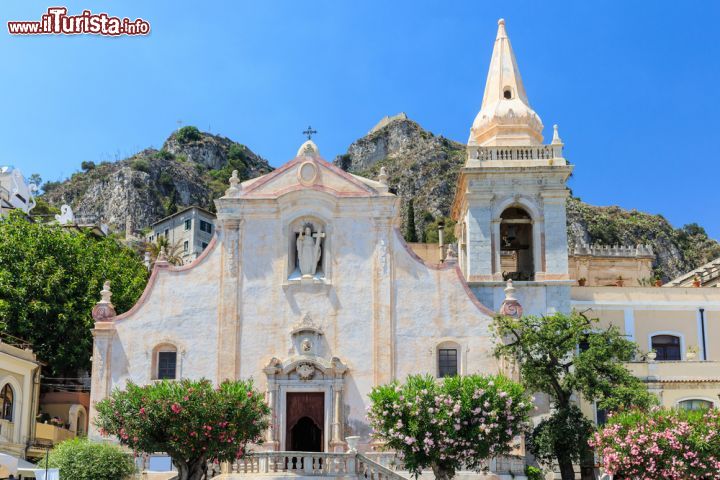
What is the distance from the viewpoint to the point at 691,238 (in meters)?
112

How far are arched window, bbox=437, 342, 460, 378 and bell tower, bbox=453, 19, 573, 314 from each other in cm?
361

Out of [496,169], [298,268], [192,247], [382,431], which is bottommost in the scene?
[382,431]

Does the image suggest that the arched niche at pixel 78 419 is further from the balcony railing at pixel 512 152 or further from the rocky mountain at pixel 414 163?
the rocky mountain at pixel 414 163

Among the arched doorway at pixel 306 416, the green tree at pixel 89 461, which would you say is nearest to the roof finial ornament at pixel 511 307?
the arched doorway at pixel 306 416

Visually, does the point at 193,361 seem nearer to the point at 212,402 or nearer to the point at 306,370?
the point at 306,370

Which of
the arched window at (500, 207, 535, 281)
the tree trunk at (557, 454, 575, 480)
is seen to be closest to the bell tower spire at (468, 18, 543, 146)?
the arched window at (500, 207, 535, 281)

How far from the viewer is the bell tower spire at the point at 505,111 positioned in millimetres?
40750

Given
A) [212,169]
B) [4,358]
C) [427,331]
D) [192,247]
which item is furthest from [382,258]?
[212,169]

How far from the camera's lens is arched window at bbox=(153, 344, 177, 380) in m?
35.5

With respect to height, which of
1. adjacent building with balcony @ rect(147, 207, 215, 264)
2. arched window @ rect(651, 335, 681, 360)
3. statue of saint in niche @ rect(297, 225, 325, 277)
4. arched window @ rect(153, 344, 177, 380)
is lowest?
arched window @ rect(153, 344, 177, 380)

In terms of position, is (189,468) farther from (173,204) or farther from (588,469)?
(173,204)

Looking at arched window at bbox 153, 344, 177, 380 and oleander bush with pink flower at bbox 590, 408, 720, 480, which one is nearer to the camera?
oleander bush with pink flower at bbox 590, 408, 720, 480

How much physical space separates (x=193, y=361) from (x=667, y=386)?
18000 millimetres

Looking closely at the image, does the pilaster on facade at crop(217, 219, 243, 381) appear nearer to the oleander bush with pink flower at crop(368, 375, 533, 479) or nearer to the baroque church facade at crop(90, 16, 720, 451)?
the baroque church facade at crop(90, 16, 720, 451)
